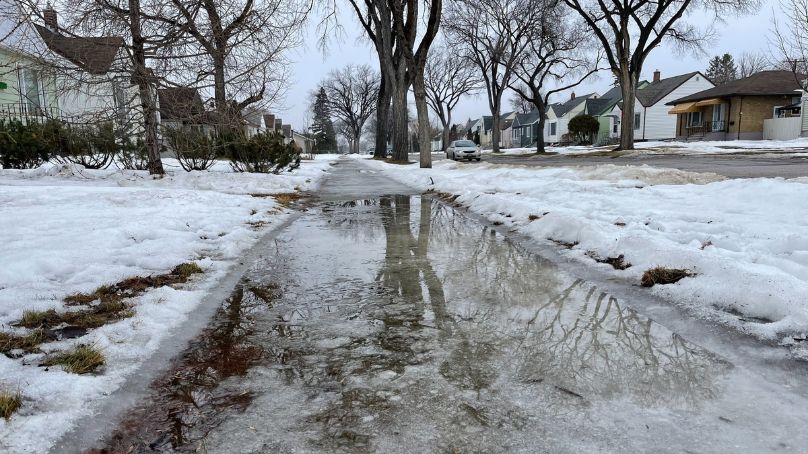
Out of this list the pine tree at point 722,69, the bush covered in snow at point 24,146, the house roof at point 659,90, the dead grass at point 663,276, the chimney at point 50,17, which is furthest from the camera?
the pine tree at point 722,69

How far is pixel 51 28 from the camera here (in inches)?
448

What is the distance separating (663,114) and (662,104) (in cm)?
100

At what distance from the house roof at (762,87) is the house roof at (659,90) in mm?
6101

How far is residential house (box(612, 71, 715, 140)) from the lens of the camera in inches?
1793

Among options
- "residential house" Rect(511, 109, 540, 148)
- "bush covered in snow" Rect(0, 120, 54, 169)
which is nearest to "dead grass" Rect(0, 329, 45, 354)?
"bush covered in snow" Rect(0, 120, 54, 169)

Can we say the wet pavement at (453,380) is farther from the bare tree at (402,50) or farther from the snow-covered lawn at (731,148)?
the snow-covered lawn at (731,148)

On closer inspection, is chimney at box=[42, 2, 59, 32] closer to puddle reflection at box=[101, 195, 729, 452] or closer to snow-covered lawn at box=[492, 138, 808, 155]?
puddle reflection at box=[101, 195, 729, 452]

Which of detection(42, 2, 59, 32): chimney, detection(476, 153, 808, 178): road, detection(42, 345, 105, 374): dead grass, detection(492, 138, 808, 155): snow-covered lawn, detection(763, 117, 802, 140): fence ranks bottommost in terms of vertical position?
detection(42, 345, 105, 374): dead grass

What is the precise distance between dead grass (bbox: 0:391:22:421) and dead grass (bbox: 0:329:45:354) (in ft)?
2.19

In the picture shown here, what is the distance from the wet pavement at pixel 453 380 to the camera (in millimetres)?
2117

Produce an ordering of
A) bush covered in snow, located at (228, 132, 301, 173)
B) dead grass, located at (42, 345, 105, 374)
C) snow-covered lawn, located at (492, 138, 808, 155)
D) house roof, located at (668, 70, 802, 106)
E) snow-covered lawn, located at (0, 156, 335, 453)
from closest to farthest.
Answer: snow-covered lawn, located at (0, 156, 335, 453) < dead grass, located at (42, 345, 105, 374) < bush covered in snow, located at (228, 132, 301, 173) < snow-covered lawn, located at (492, 138, 808, 155) < house roof, located at (668, 70, 802, 106)

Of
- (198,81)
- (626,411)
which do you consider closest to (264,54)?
(198,81)

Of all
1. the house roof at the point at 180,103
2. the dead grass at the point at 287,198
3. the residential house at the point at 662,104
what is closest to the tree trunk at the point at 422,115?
the dead grass at the point at 287,198

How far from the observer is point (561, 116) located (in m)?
65.2
